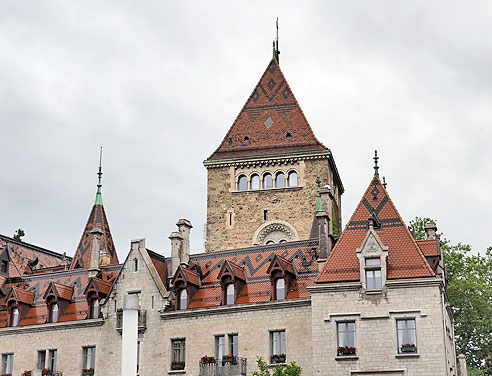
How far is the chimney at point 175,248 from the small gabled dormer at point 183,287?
154cm

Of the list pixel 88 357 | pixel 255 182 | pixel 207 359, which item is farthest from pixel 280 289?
pixel 255 182

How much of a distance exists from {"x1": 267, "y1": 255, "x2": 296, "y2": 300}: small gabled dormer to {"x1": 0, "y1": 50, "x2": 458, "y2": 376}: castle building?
0.06 metres

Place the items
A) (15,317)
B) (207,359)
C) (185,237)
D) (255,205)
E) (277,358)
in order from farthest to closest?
(255,205) < (15,317) < (185,237) < (207,359) < (277,358)

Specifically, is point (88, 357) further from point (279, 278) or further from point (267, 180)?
point (267, 180)

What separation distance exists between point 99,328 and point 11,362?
5.84 m

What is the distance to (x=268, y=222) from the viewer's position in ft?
190

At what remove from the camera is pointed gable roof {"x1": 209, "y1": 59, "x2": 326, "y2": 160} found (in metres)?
60.3

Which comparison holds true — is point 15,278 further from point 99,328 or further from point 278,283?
point 278,283

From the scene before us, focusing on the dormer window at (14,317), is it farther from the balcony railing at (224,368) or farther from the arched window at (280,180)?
the arched window at (280,180)

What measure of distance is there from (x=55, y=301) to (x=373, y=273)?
18.0 meters

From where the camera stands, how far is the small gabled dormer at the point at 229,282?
39.4 metres

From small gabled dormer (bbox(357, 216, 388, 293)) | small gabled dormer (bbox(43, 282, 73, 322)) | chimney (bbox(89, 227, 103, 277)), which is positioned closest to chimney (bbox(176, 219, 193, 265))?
chimney (bbox(89, 227, 103, 277))

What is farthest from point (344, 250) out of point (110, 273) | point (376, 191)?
point (110, 273)

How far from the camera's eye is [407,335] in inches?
1350
